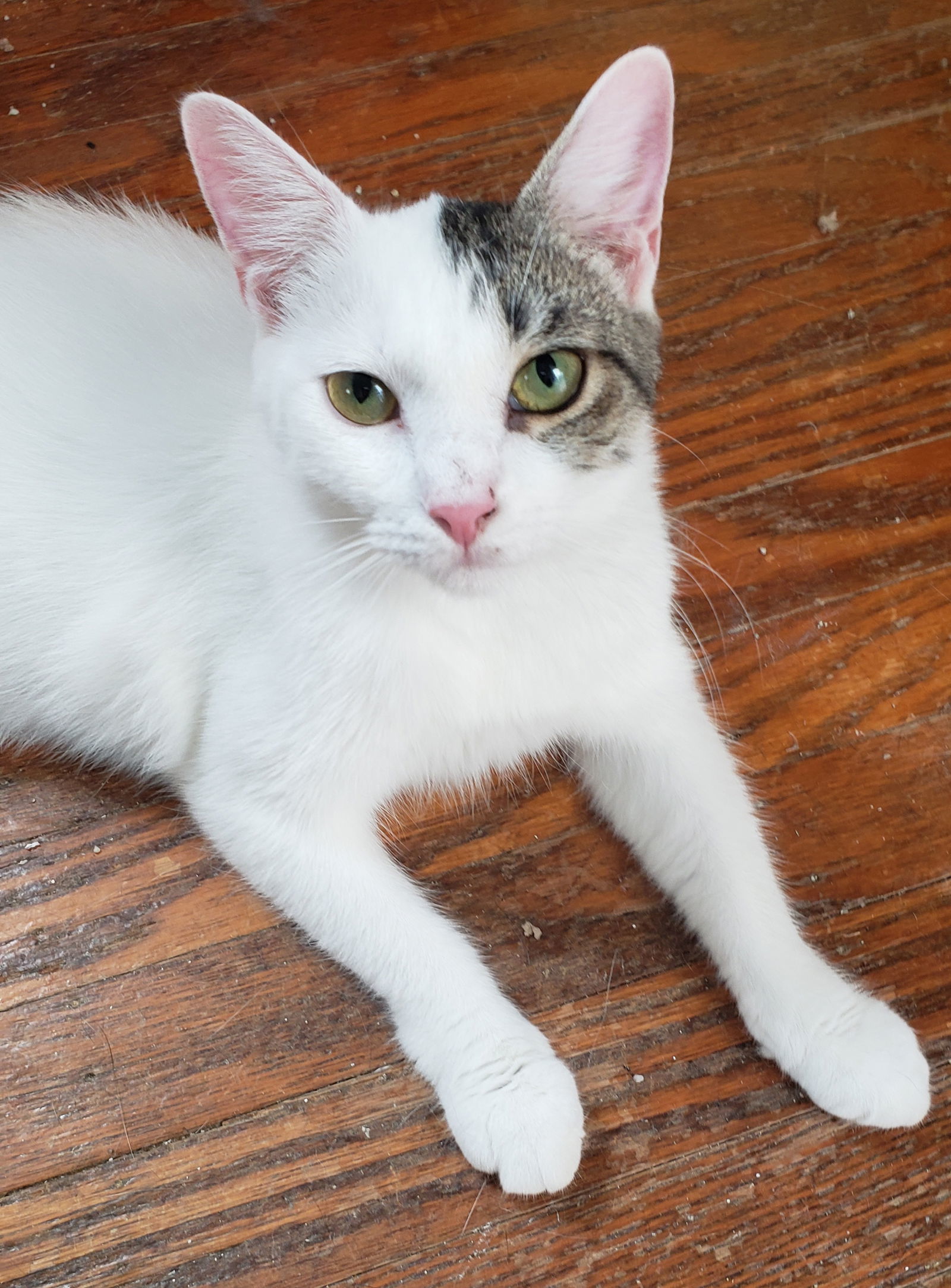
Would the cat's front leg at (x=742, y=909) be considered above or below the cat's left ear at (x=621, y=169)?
below

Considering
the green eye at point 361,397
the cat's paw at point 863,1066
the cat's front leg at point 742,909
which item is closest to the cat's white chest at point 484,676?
the cat's front leg at point 742,909

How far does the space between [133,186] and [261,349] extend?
3.07 feet

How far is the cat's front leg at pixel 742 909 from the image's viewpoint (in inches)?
46.4

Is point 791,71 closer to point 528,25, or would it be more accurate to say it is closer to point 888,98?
point 888,98

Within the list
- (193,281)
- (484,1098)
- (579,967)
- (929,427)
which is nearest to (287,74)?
(193,281)

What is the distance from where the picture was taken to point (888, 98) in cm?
191

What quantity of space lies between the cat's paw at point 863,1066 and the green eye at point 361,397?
820 mm

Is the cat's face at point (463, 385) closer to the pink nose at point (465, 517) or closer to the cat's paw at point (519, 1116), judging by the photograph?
the pink nose at point (465, 517)

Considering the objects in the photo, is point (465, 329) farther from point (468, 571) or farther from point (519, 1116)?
→ point (519, 1116)

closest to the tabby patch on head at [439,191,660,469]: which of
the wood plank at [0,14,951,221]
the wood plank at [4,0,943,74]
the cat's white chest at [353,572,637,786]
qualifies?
the cat's white chest at [353,572,637,786]

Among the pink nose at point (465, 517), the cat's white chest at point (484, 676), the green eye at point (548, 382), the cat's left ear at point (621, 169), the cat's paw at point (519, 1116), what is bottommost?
the cat's paw at point (519, 1116)

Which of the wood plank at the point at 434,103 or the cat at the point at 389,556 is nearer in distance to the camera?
the cat at the point at 389,556

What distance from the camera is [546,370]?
98cm

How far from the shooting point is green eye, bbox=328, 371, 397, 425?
38.1 inches
